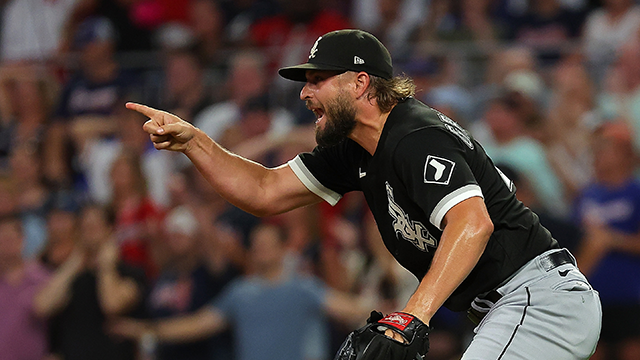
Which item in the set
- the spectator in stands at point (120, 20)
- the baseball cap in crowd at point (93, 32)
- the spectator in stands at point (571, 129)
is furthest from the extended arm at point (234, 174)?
the spectator in stands at point (120, 20)

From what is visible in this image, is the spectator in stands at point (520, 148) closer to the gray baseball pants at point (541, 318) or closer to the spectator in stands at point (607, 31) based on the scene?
the spectator in stands at point (607, 31)

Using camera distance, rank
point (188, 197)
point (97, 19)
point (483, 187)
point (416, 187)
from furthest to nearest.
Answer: point (97, 19)
point (188, 197)
point (483, 187)
point (416, 187)

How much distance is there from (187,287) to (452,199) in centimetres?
480

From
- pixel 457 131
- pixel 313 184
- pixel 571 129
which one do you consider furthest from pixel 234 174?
pixel 571 129

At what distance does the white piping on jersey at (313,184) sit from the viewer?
4453 millimetres

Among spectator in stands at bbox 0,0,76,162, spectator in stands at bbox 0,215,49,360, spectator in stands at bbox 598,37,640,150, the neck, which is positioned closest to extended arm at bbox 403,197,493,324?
the neck

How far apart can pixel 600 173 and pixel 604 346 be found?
1393mm

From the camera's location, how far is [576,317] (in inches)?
149

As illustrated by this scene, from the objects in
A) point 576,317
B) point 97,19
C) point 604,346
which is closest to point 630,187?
point 604,346

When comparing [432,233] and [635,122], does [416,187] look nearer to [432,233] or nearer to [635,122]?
[432,233]

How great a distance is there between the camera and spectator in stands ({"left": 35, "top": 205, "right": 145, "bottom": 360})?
7.95m

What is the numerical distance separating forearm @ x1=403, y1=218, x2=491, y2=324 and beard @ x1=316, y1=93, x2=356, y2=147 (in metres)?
0.80

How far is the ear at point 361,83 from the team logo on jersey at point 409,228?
0.45 metres

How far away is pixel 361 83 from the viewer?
397 cm
